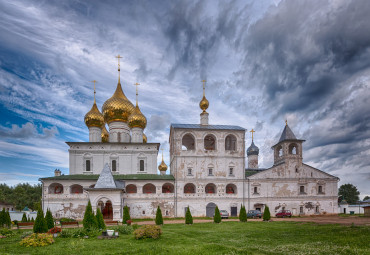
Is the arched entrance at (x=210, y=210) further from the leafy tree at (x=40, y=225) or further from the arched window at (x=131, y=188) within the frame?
the leafy tree at (x=40, y=225)

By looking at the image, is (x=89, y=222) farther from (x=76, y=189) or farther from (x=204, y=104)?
(x=204, y=104)

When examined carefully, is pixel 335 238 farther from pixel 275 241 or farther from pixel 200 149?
pixel 200 149

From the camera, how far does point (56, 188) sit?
122 ft

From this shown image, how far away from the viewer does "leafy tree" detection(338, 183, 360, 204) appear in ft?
232

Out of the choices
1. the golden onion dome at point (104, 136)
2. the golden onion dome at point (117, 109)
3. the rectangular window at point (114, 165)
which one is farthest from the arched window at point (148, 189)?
the golden onion dome at point (104, 136)

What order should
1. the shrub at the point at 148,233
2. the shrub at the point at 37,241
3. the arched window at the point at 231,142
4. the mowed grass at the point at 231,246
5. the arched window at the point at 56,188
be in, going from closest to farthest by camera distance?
1. the mowed grass at the point at 231,246
2. the shrub at the point at 37,241
3. the shrub at the point at 148,233
4. the arched window at the point at 56,188
5. the arched window at the point at 231,142

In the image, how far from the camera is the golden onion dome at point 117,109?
41.1 m

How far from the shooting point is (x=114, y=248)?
44.4ft

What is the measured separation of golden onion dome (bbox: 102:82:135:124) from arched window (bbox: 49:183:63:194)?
11541mm

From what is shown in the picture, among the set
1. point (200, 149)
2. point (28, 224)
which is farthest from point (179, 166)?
point (28, 224)

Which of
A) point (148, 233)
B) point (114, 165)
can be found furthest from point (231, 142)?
point (148, 233)

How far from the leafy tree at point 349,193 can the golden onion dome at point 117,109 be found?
200 ft

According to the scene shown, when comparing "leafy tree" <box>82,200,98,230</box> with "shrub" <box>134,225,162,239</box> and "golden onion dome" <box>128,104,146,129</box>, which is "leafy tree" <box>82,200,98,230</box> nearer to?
"shrub" <box>134,225,162,239</box>

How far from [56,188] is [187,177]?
17.8 m
